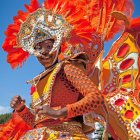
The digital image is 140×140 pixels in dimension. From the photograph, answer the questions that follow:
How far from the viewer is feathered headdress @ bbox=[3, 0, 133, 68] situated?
3156mm

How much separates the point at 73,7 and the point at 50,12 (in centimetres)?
25

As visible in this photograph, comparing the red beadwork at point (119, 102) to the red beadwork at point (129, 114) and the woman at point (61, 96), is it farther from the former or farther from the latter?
the woman at point (61, 96)

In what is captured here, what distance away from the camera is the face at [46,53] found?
3070 mm

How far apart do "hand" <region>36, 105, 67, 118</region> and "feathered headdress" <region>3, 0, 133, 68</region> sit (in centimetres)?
56

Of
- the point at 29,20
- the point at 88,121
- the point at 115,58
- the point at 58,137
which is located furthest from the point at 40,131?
the point at 115,58

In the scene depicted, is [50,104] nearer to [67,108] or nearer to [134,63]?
[67,108]

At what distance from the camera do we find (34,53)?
10.2ft

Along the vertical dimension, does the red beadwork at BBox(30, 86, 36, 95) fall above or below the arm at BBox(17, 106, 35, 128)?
above

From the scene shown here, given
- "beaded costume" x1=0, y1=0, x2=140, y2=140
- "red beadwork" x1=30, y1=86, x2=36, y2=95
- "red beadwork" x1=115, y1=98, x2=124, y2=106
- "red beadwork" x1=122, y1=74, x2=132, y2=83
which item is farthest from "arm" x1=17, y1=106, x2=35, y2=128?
"red beadwork" x1=122, y1=74, x2=132, y2=83

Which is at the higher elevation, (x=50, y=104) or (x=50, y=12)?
(x=50, y=12)

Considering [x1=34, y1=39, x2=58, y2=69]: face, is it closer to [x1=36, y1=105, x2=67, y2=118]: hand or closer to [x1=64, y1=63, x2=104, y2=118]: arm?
[x1=64, y1=63, x2=104, y2=118]: arm

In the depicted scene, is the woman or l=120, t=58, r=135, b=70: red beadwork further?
l=120, t=58, r=135, b=70: red beadwork

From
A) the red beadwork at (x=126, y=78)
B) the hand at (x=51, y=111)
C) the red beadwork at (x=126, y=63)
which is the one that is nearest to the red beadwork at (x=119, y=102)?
the red beadwork at (x=126, y=78)

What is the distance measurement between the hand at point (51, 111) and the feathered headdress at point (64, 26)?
0.56 m
